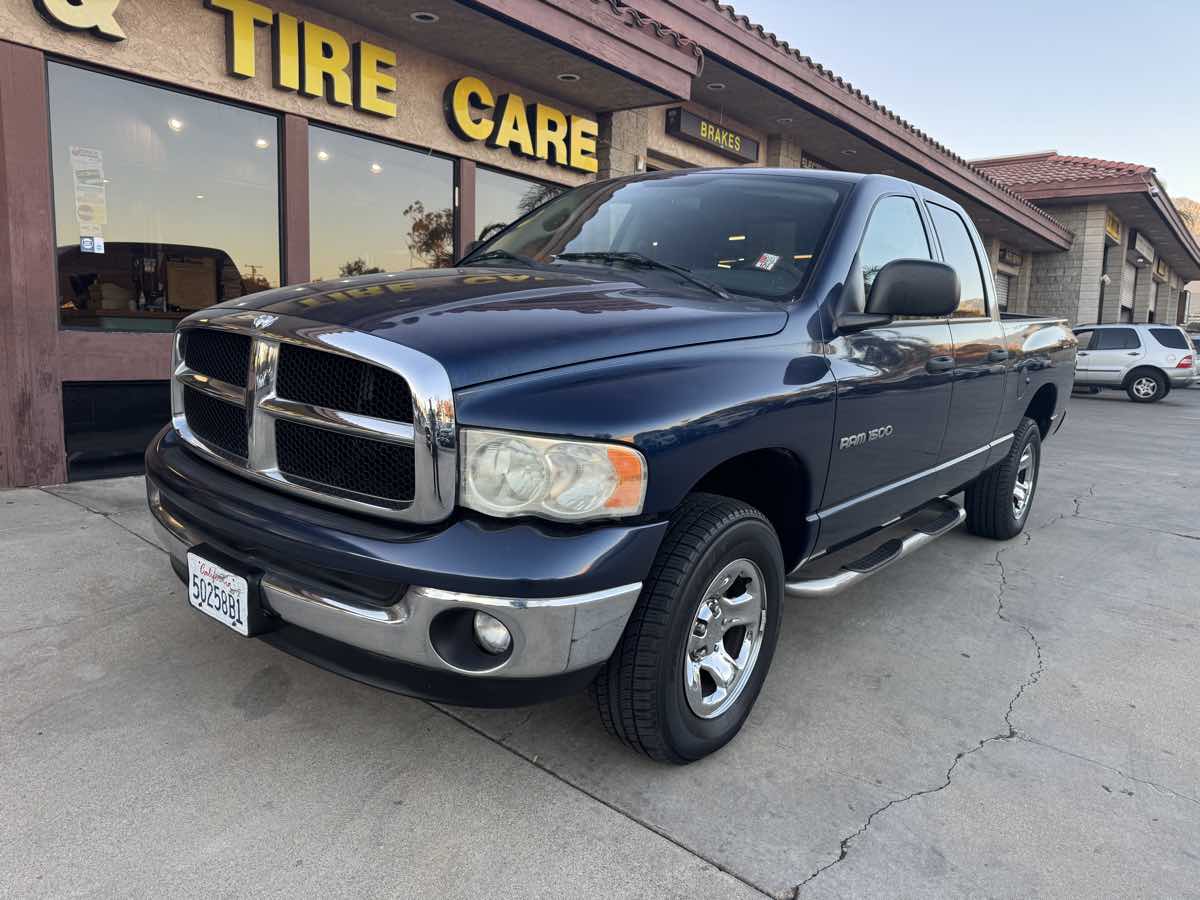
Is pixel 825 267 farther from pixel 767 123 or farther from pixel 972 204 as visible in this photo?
pixel 972 204

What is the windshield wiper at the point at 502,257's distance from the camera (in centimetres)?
319

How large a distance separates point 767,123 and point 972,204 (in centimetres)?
732

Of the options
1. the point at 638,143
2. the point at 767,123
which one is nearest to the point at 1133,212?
the point at 767,123

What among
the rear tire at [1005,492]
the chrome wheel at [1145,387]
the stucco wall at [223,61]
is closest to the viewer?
the rear tire at [1005,492]

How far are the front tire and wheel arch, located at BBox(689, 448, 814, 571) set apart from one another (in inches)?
8.8

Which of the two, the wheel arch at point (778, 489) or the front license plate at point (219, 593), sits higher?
the wheel arch at point (778, 489)

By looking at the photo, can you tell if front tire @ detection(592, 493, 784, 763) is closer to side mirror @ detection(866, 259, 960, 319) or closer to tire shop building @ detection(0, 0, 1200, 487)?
side mirror @ detection(866, 259, 960, 319)

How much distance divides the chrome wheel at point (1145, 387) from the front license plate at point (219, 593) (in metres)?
19.7

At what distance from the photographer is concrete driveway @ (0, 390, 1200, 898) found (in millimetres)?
1963

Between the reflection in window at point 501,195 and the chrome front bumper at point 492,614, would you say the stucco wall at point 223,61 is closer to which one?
the reflection in window at point 501,195

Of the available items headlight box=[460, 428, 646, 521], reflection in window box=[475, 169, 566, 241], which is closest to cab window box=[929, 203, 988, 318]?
headlight box=[460, 428, 646, 521]

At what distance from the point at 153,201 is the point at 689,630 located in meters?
5.78

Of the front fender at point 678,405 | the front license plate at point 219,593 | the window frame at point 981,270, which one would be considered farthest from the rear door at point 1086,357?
the front license plate at point 219,593

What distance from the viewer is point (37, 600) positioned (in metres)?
3.36
